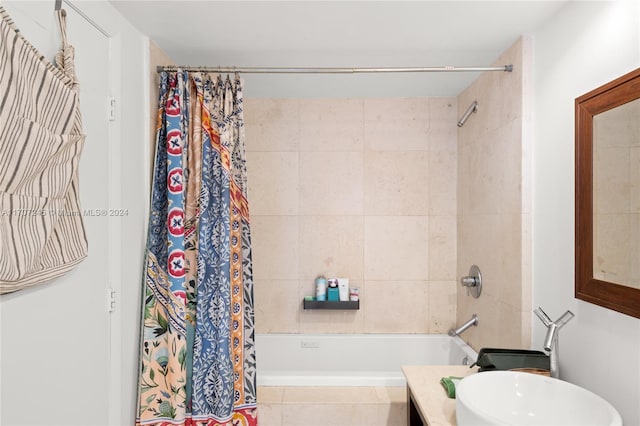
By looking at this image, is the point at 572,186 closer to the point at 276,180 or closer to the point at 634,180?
the point at 634,180

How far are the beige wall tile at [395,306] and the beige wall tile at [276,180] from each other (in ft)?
2.81

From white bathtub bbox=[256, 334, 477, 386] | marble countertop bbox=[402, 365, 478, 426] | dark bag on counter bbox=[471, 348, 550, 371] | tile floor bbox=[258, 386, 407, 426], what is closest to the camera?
marble countertop bbox=[402, 365, 478, 426]

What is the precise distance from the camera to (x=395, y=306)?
3156 mm

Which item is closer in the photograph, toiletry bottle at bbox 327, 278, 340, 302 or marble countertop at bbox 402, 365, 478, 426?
marble countertop at bbox 402, 365, 478, 426

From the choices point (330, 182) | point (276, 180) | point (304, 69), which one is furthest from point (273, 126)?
point (304, 69)

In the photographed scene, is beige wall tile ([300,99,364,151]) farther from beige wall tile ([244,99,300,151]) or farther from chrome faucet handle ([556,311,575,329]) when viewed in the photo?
chrome faucet handle ([556,311,575,329])

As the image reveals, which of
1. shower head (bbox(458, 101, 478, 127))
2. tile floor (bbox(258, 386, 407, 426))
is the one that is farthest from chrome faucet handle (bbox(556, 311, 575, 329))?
shower head (bbox(458, 101, 478, 127))

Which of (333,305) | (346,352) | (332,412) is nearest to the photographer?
(332,412)

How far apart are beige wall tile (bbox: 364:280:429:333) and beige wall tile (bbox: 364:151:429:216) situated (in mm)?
550

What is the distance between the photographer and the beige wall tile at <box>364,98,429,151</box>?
124 inches

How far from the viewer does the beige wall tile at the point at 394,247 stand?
3156mm

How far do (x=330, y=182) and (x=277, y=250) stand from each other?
649 mm

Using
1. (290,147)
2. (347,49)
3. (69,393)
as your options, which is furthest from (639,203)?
(290,147)

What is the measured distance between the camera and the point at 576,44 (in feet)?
5.43
